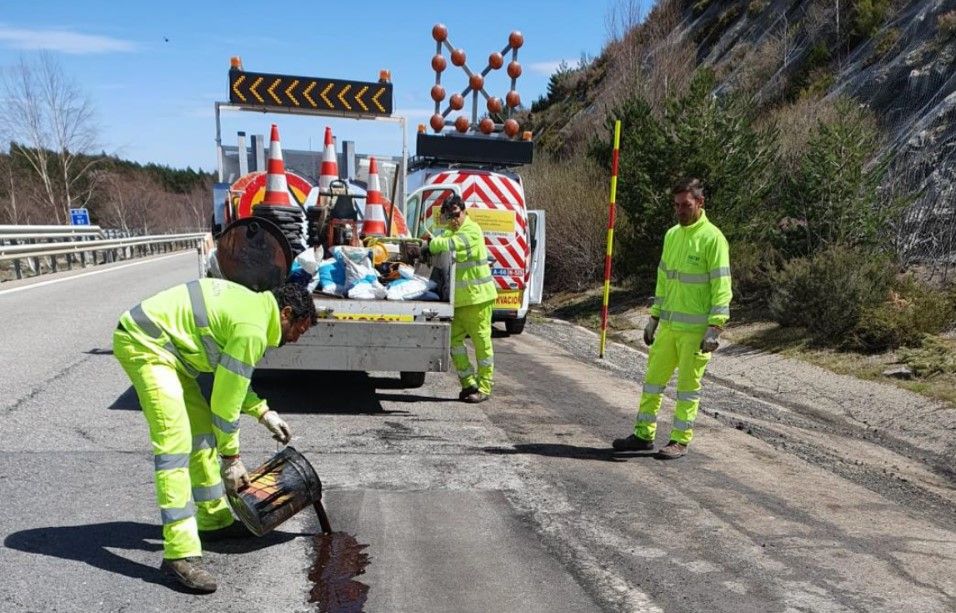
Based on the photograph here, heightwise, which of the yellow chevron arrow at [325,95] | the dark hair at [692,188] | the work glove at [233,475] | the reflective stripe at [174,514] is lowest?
the reflective stripe at [174,514]

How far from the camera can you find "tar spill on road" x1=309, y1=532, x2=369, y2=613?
10.9 ft

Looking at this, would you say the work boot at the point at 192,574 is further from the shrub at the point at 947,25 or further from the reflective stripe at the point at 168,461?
the shrub at the point at 947,25

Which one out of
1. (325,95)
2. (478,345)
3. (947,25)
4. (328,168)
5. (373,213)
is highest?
(947,25)

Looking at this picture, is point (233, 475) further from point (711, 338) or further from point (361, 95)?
point (361, 95)

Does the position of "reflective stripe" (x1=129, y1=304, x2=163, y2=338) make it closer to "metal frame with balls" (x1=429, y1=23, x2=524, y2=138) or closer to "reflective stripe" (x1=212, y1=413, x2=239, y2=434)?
"reflective stripe" (x1=212, y1=413, x2=239, y2=434)

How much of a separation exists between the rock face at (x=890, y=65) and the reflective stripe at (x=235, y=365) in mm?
10929

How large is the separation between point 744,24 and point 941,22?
1428 centimetres

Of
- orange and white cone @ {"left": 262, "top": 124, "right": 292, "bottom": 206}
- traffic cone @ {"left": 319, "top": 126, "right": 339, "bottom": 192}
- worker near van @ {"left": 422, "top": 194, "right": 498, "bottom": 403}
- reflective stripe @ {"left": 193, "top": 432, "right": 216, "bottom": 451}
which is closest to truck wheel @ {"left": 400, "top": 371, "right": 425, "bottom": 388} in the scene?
worker near van @ {"left": 422, "top": 194, "right": 498, "bottom": 403}

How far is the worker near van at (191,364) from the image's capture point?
344cm

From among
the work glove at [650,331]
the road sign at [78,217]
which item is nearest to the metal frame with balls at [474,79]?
the work glove at [650,331]

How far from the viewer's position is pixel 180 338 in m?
3.57

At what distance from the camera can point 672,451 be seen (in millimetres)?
5672

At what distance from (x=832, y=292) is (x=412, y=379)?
5.46 meters

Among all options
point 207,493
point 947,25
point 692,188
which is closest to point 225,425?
point 207,493
